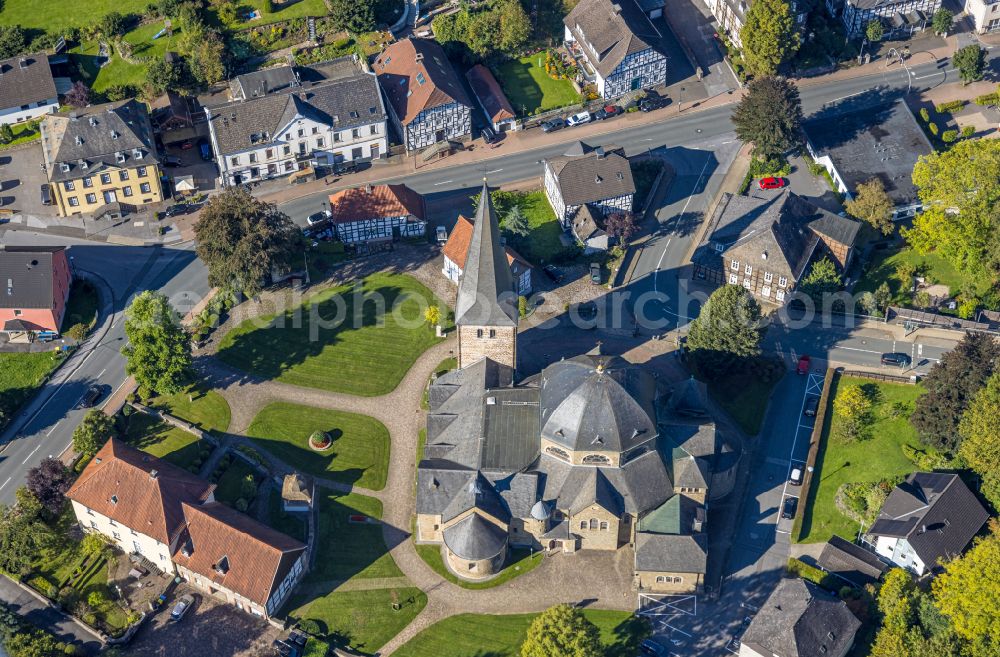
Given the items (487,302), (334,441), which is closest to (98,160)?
(334,441)

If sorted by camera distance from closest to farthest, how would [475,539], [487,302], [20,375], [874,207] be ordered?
[475,539] → [487,302] → [20,375] → [874,207]

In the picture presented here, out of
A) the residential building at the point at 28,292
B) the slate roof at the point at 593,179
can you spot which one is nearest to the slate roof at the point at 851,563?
the slate roof at the point at 593,179

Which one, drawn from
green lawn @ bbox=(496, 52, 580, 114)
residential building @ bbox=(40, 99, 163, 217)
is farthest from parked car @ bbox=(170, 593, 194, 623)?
green lawn @ bbox=(496, 52, 580, 114)

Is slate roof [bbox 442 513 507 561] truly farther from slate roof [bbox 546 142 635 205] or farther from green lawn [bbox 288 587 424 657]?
slate roof [bbox 546 142 635 205]

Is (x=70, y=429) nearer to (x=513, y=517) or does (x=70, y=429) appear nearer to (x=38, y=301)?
(x=38, y=301)

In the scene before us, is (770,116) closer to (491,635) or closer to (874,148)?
(874,148)

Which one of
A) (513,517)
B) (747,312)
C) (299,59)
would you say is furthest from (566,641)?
(299,59)
